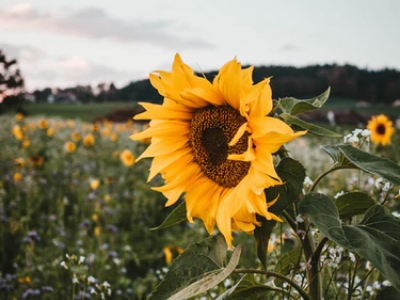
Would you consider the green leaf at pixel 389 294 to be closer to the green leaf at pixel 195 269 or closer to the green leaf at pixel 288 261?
the green leaf at pixel 288 261

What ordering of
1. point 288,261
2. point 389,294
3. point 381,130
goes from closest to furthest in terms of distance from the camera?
point 389,294 → point 288,261 → point 381,130

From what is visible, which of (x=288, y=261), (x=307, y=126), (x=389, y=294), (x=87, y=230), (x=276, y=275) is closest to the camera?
(x=307, y=126)

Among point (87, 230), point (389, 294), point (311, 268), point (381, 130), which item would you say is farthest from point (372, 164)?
point (381, 130)

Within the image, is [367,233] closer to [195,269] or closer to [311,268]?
[311,268]

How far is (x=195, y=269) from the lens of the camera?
99cm

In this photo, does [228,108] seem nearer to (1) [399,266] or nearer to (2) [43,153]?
(1) [399,266]

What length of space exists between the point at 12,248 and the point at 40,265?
0.58 meters

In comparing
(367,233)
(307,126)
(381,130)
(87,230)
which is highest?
(307,126)

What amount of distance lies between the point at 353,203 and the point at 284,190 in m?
0.28

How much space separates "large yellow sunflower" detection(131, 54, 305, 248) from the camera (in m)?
0.86

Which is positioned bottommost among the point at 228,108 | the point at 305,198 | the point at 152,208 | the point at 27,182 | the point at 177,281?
the point at 152,208

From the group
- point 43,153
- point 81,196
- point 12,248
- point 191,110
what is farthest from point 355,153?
point 43,153

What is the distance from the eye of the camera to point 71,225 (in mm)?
3738

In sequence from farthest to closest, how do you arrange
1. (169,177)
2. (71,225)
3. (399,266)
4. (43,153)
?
(43,153), (71,225), (169,177), (399,266)
